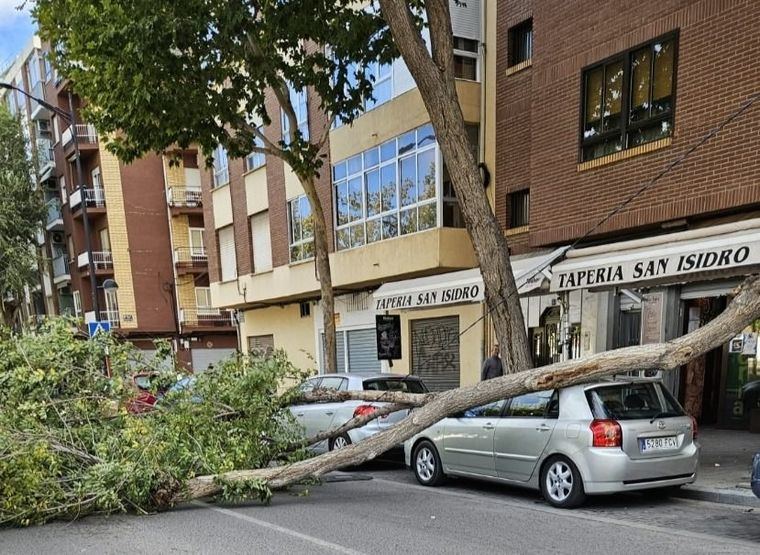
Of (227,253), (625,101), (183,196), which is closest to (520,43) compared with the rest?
(625,101)

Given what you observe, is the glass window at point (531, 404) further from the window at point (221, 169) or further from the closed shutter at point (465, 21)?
the window at point (221, 169)

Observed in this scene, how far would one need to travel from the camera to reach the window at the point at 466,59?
13.9 metres

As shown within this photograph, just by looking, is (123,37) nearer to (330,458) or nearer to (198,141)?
(198,141)

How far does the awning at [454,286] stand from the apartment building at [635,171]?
33 centimetres

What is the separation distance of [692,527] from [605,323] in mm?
6384

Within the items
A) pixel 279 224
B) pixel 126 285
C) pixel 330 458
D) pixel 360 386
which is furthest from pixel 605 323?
pixel 126 285

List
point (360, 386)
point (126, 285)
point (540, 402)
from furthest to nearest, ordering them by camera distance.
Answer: point (126, 285) < point (360, 386) < point (540, 402)

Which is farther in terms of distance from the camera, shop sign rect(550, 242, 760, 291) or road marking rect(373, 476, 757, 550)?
shop sign rect(550, 242, 760, 291)

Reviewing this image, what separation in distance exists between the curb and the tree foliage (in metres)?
4.57

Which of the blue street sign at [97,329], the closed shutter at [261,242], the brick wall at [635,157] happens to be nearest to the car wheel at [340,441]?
the blue street sign at [97,329]

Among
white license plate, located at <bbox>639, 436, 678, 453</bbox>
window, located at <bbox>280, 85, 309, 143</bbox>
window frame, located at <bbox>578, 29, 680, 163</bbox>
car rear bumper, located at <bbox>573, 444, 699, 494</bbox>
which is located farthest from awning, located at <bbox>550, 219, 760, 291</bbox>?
window, located at <bbox>280, 85, 309, 143</bbox>

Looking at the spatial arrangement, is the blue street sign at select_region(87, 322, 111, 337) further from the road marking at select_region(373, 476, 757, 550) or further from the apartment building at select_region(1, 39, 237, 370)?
the apartment building at select_region(1, 39, 237, 370)

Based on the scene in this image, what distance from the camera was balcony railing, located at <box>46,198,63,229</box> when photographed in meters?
35.7

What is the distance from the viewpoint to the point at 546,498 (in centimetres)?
665
